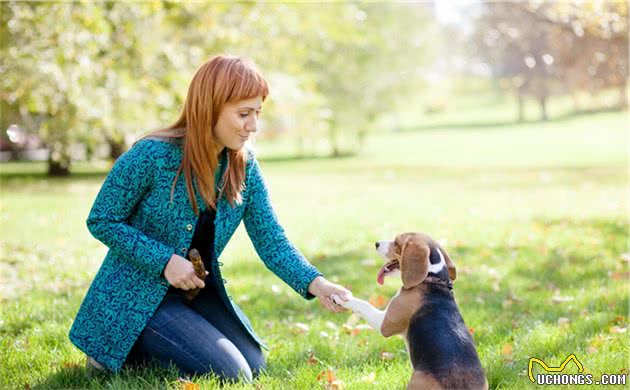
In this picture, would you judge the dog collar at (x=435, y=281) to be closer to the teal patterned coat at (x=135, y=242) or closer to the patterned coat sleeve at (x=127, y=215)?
the teal patterned coat at (x=135, y=242)

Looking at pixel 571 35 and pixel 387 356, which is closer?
pixel 387 356

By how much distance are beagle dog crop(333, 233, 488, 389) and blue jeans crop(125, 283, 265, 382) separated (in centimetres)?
81

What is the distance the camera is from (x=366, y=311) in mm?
3838

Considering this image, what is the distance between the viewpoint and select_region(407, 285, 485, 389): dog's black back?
327 cm

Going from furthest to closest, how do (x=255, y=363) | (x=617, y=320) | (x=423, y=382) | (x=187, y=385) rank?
(x=617, y=320), (x=255, y=363), (x=187, y=385), (x=423, y=382)

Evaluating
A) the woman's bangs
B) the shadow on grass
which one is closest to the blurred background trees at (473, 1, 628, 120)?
the woman's bangs

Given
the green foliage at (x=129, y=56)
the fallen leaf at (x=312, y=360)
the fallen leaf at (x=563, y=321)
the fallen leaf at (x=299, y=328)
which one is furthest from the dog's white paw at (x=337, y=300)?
the green foliage at (x=129, y=56)

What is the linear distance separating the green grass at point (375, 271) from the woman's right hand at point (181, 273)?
515mm

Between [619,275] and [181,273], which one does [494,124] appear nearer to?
[619,275]

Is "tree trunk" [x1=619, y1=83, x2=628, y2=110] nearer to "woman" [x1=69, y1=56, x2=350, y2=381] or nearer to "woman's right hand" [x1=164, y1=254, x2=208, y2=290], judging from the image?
"woman" [x1=69, y1=56, x2=350, y2=381]

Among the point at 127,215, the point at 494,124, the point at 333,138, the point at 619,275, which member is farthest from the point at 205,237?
the point at 494,124

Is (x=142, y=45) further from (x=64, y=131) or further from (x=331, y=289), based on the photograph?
(x=331, y=289)

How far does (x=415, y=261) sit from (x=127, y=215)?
1637 millimetres

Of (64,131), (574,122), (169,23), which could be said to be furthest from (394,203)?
(574,122)
